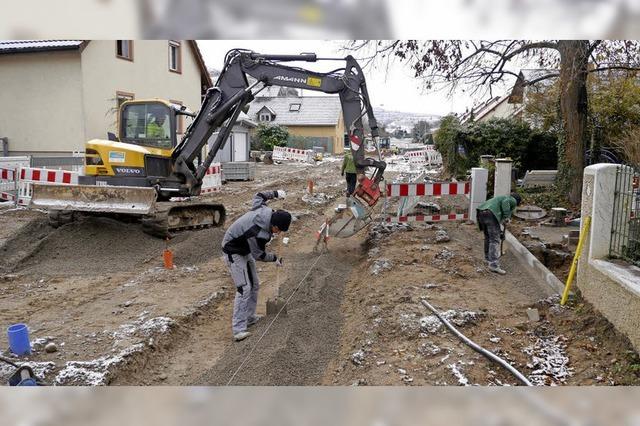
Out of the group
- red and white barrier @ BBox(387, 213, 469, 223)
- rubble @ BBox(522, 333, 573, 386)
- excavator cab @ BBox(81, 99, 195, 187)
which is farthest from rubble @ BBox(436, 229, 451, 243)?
excavator cab @ BBox(81, 99, 195, 187)

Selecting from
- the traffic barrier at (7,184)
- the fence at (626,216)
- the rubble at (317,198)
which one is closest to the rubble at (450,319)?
the fence at (626,216)

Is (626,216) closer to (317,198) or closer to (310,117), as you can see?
(317,198)

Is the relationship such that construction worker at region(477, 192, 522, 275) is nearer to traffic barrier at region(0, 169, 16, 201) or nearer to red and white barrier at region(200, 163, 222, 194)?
red and white barrier at region(200, 163, 222, 194)

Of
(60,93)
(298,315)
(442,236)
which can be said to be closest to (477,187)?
(442,236)

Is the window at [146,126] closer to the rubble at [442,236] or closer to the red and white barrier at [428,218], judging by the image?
the red and white barrier at [428,218]

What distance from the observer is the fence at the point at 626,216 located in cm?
590

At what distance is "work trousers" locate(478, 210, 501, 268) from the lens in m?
8.31

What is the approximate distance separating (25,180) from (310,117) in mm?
41548

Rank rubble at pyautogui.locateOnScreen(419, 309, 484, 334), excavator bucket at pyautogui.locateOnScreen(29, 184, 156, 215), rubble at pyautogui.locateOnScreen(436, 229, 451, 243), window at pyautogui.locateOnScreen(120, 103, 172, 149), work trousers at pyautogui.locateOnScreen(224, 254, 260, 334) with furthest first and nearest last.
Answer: window at pyautogui.locateOnScreen(120, 103, 172, 149) < excavator bucket at pyautogui.locateOnScreen(29, 184, 156, 215) < rubble at pyautogui.locateOnScreen(436, 229, 451, 243) < work trousers at pyautogui.locateOnScreen(224, 254, 260, 334) < rubble at pyautogui.locateOnScreen(419, 309, 484, 334)

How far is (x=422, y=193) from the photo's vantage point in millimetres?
10281

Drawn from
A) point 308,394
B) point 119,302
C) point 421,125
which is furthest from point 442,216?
point 421,125

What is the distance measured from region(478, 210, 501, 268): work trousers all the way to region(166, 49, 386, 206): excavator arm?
2.37m

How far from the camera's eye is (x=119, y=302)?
729 centimetres

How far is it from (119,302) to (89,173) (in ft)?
14.7
